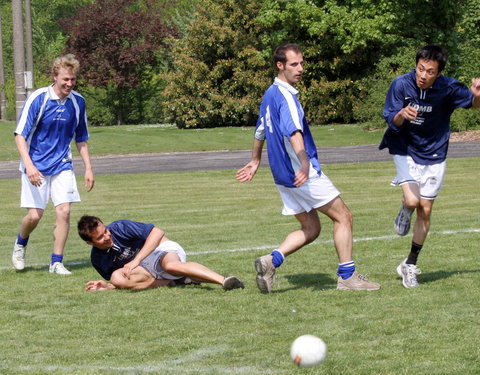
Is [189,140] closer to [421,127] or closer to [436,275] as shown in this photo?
[436,275]

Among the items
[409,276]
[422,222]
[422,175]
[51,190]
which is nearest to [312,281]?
[409,276]

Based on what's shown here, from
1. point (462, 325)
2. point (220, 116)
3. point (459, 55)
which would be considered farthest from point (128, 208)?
point (220, 116)

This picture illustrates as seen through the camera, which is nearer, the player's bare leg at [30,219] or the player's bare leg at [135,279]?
the player's bare leg at [135,279]

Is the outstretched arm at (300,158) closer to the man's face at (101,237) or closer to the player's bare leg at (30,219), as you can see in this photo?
the man's face at (101,237)

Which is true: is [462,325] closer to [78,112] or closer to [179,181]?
[78,112]

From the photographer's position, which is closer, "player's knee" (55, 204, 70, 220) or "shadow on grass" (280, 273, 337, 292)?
"shadow on grass" (280, 273, 337, 292)

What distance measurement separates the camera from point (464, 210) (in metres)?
14.3

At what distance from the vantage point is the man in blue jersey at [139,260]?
8289 millimetres

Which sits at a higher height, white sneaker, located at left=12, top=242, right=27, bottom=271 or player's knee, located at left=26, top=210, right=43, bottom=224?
player's knee, located at left=26, top=210, right=43, bottom=224

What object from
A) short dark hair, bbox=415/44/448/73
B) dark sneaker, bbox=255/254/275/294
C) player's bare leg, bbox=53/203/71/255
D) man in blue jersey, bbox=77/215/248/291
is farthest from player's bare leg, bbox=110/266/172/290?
short dark hair, bbox=415/44/448/73

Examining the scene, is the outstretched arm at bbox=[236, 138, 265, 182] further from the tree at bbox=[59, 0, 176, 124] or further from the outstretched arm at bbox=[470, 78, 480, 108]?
the tree at bbox=[59, 0, 176, 124]

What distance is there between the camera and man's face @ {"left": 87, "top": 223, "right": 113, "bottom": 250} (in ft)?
26.9

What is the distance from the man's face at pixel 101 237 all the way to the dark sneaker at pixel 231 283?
3.51 feet

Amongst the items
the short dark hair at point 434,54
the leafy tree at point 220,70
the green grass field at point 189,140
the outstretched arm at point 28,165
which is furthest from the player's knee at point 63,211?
the leafy tree at point 220,70
